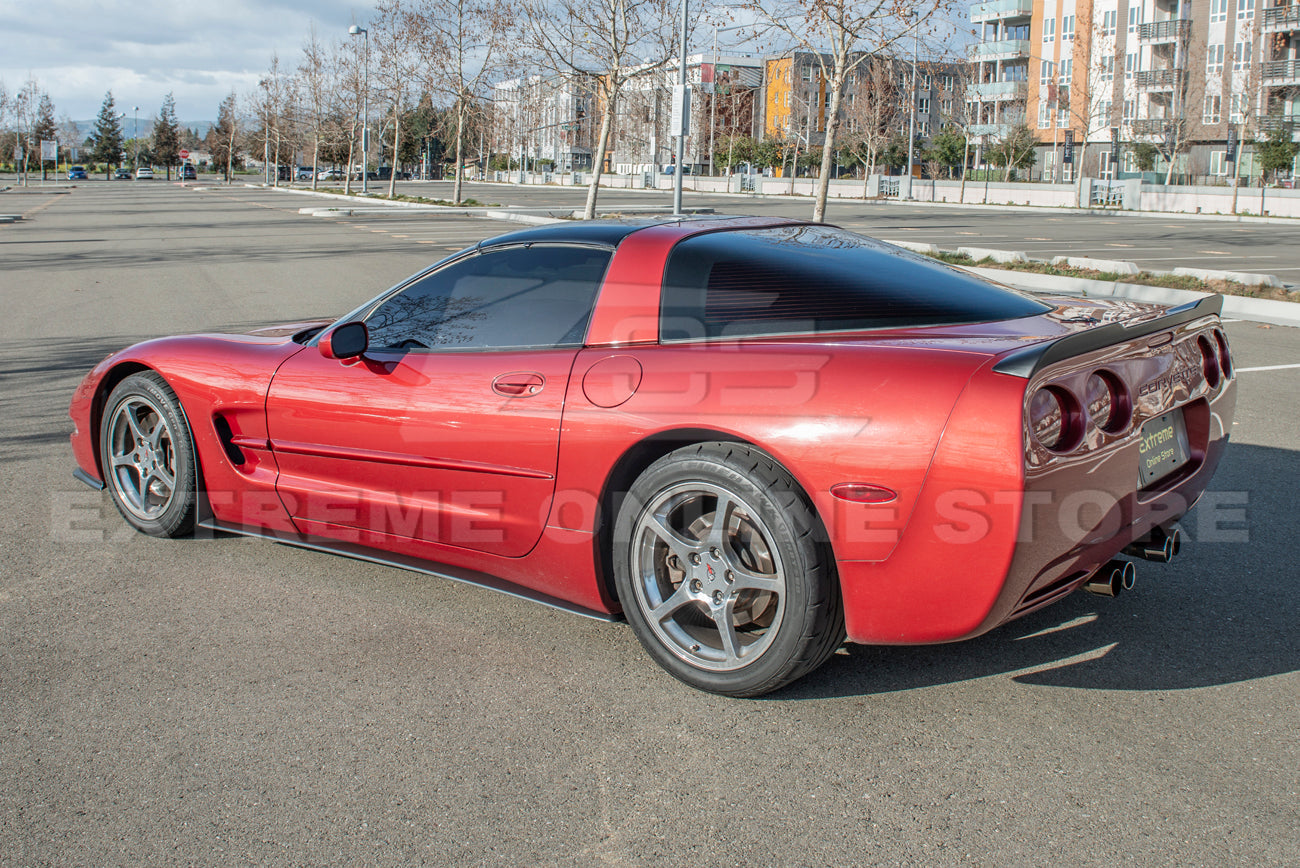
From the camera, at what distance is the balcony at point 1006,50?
236 feet

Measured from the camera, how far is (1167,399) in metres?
3.25

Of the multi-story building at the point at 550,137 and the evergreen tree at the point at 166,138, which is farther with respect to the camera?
the evergreen tree at the point at 166,138

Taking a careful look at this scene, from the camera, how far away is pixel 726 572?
3.07 meters

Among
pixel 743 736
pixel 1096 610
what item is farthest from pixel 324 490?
pixel 1096 610

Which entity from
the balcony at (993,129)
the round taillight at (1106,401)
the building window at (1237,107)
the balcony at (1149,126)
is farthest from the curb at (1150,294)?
the balcony at (993,129)

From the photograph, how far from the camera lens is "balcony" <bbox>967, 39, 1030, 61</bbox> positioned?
71812 millimetres

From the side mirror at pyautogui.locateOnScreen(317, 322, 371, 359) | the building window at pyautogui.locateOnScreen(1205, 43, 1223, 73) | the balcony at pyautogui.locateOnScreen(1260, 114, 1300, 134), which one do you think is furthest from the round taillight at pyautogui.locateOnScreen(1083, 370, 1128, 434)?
the building window at pyautogui.locateOnScreen(1205, 43, 1223, 73)

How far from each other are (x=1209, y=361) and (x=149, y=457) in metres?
4.00

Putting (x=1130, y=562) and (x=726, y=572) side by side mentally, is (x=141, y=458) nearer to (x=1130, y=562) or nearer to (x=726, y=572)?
(x=726, y=572)

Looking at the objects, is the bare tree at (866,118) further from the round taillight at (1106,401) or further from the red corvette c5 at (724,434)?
the round taillight at (1106,401)

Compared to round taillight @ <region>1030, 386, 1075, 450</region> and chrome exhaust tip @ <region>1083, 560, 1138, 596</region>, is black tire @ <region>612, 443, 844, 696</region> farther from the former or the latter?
chrome exhaust tip @ <region>1083, 560, 1138, 596</region>

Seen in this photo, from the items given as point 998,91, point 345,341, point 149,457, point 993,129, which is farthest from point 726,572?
point 998,91

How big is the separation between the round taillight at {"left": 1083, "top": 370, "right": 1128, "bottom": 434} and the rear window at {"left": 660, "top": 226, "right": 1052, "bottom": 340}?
0.50 metres

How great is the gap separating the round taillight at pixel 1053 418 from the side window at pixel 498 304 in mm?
1408
